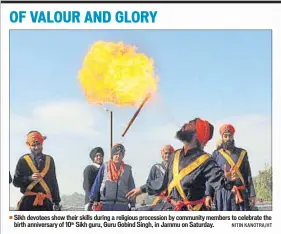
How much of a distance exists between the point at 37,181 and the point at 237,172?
2.12 m

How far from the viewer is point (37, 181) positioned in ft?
18.2

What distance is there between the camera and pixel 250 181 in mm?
5520

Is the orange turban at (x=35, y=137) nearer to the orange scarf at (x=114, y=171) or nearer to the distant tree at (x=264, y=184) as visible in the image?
the orange scarf at (x=114, y=171)

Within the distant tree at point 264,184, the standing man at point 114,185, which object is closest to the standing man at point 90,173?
the standing man at point 114,185

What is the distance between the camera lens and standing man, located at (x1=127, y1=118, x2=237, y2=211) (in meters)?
5.41

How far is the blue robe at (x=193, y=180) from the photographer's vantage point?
5406mm

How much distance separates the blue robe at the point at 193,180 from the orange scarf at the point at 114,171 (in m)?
0.32

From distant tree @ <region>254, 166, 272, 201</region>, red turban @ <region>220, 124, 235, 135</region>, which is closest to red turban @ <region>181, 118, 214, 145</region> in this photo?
red turban @ <region>220, 124, 235, 135</region>

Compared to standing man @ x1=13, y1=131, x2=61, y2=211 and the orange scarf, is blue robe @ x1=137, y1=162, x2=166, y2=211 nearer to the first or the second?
the orange scarf

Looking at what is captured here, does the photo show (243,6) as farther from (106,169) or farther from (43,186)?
(43,186)

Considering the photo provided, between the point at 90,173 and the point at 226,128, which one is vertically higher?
the point at 226,128

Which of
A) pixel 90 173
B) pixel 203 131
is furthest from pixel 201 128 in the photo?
pixel 90 173

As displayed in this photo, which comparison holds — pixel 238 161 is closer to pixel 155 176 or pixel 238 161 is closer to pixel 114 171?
pixel 155 176
